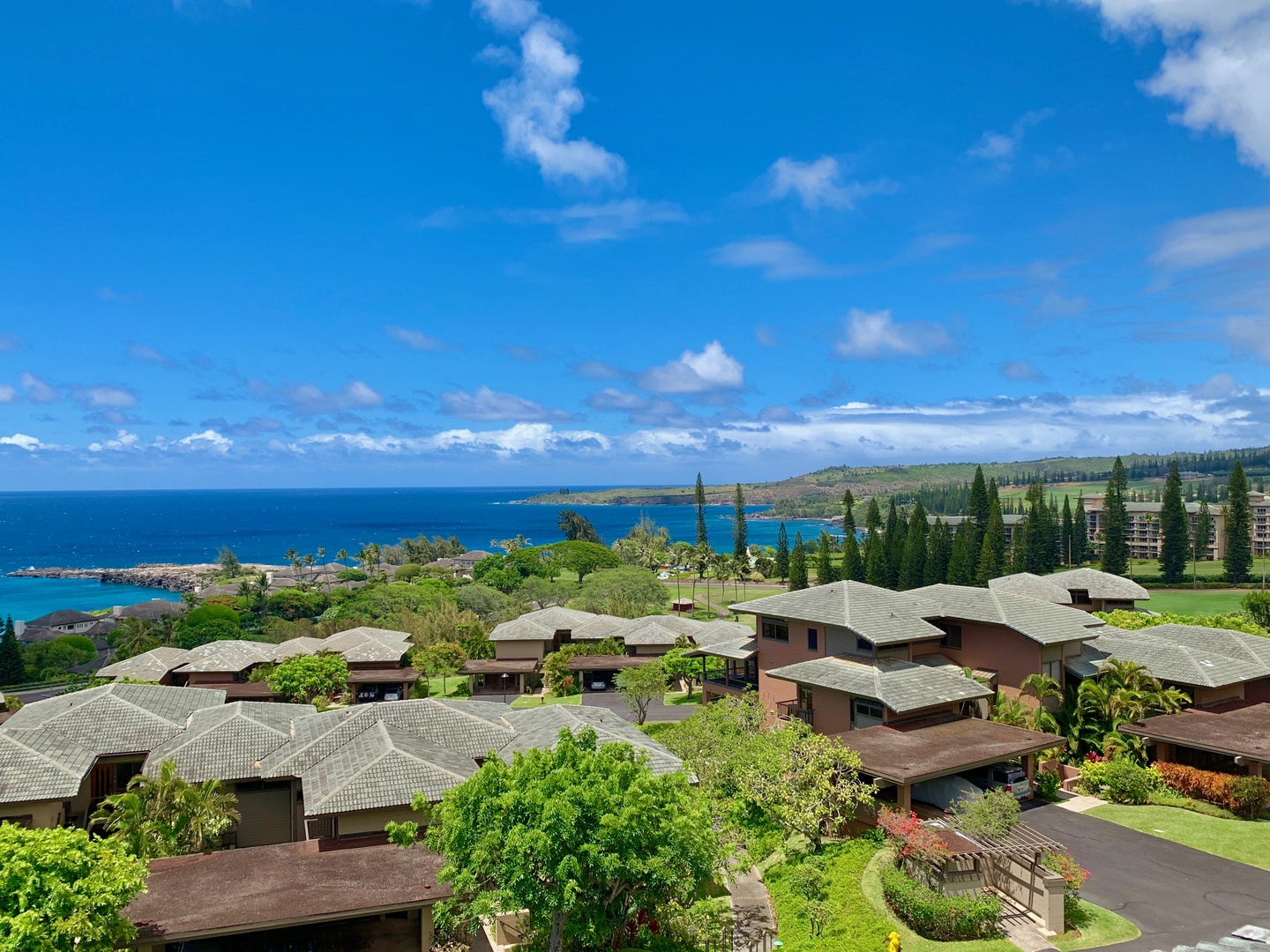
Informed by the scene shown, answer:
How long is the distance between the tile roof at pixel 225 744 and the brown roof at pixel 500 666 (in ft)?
79.3

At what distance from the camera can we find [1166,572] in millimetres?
97562

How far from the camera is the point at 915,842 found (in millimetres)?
18484

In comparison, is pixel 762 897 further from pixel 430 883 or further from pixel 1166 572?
pixel 1166 572

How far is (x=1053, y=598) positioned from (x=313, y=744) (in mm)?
39350

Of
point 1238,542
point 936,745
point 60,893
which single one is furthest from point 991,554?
point 60,893

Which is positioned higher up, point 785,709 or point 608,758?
point 608,758

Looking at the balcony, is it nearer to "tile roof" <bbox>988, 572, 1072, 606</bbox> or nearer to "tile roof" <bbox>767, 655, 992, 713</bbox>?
"tile roof" <bbox>767, 655, 992, 713</bbox>

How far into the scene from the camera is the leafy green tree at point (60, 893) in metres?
11.6

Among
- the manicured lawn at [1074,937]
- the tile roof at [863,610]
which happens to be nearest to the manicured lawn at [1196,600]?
the tile roof at [863,610]

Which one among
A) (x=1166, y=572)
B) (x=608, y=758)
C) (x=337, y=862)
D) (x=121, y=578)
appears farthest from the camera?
(x=121, y=578)

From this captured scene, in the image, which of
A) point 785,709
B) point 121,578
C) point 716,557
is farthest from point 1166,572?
point 121,578

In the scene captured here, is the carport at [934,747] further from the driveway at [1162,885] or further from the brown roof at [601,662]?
the brown roof at [601,662]

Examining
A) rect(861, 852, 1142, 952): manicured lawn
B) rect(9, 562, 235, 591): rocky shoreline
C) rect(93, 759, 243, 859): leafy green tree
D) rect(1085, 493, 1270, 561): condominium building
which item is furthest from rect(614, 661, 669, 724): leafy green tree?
rect(9, 562, 235, 591): rocky shoreline

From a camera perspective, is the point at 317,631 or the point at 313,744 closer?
the point at 313,744
